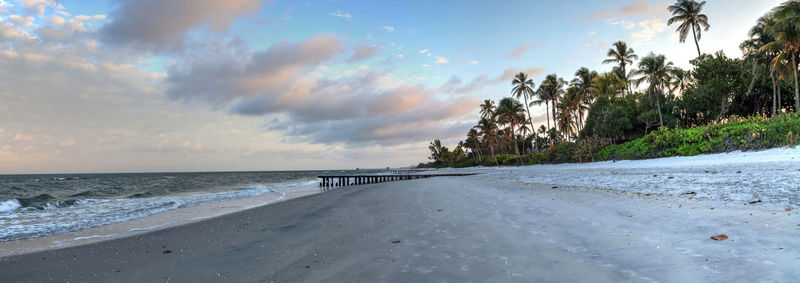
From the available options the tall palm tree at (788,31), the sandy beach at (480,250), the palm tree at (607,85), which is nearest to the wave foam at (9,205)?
the sandy beach at (480,250)

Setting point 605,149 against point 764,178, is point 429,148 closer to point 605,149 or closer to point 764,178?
point 605,149

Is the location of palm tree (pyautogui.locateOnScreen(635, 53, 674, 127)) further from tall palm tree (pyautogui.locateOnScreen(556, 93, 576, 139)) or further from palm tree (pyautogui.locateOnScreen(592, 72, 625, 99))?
tall palm tree (pyautogui.locateOnScreen(556, 93, 576, 139))

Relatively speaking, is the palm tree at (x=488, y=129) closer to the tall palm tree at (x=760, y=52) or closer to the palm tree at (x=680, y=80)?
the palm tree at (x=680, y=80)

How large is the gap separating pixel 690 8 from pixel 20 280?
5505cm

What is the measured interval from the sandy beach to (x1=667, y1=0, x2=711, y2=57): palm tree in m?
45.8

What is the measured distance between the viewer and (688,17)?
39031 millimetres

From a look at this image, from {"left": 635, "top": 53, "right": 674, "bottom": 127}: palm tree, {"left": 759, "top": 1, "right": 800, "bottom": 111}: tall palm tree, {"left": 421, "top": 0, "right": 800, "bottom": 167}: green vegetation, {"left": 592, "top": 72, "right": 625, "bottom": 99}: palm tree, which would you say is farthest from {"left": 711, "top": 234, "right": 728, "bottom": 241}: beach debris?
{"left": 592, "top": 72, "right": 625, "bottom": 99}: palm tree

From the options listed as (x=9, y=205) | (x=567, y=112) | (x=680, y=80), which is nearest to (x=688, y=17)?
(x=680, y=80)

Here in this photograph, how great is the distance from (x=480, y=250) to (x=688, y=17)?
51311 millimetres

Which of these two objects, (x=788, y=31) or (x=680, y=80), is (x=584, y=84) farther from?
(x=788, y=31)

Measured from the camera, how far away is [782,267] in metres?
2.63

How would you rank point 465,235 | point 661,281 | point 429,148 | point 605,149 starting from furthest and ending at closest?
point 429,148 → point 605,149 → point 465,235 → point 661,281

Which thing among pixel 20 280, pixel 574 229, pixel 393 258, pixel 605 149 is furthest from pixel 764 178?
pixel 605 149

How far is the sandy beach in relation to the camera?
2.92 metres
